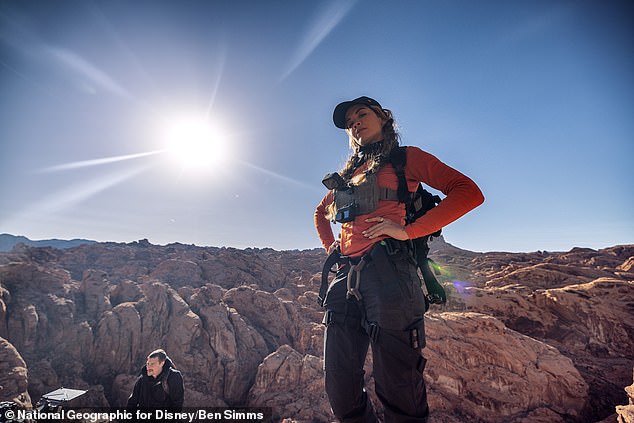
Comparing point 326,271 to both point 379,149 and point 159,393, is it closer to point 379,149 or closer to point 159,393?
point 379,149

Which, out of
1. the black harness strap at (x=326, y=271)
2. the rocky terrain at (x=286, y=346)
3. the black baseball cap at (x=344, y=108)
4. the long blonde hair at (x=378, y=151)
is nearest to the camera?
the long blonde hair at (x=378, y=151)

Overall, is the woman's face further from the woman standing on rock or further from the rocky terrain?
the rocky terrain

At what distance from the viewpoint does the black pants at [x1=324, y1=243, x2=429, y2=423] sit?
7.96 feet

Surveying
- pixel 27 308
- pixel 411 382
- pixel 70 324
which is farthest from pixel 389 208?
pixel 27 308

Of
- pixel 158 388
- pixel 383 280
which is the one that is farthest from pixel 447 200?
pixel 158 388

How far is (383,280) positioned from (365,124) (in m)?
2.02

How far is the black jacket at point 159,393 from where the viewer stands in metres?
7.80

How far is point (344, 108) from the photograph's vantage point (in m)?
3.69

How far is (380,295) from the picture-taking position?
8.52 ft

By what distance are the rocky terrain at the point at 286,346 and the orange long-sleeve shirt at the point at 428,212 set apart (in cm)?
604

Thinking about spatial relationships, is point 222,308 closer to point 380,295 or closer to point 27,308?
A: point 27,308

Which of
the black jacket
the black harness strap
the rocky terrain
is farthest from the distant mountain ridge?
the black harness strap

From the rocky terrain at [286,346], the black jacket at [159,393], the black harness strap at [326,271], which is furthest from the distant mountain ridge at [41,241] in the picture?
the black harness strap at [326,271]

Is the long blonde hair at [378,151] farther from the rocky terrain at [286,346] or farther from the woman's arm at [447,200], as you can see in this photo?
the rocky terrain at [286,346]
